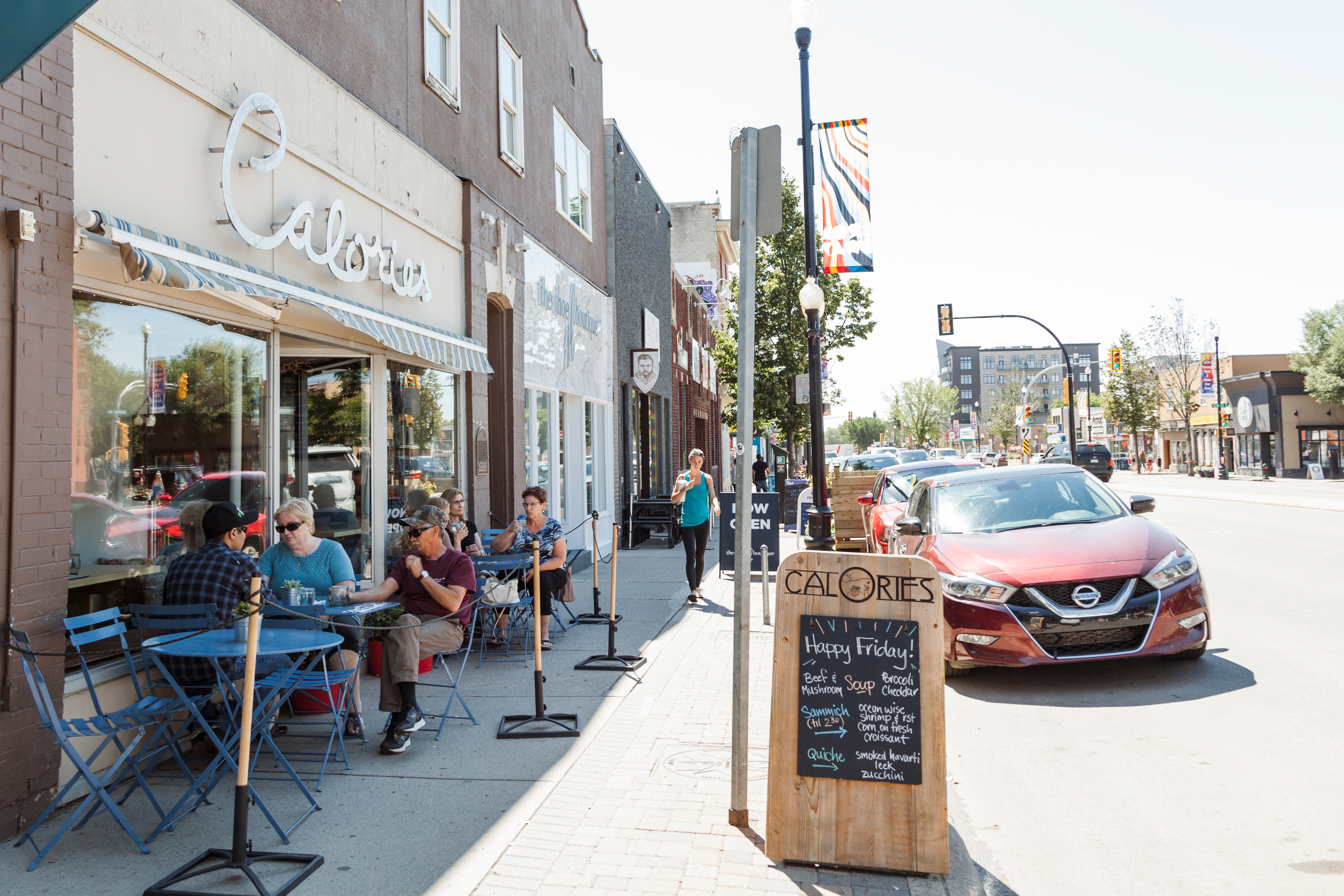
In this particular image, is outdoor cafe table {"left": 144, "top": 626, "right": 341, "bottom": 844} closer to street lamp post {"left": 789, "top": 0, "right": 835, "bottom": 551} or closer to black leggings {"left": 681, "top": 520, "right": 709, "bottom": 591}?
black leggings {"left": 681, "top": 520, "right": 709, "bottom": 591}

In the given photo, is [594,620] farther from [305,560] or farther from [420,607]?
[305,560]

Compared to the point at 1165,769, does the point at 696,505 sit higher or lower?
higher

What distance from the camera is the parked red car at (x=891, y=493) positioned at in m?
11.1

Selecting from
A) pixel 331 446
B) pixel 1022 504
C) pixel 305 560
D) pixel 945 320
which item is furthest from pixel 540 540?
pixel 945 320

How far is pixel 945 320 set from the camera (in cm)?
3284

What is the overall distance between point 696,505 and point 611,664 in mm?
3516

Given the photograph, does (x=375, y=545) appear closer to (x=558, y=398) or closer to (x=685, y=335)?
(x=558, y=398)

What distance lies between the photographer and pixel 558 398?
1436 cm

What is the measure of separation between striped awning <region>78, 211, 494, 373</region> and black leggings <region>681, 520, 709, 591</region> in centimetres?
360

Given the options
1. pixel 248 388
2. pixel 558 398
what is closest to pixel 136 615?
pixel 248 388

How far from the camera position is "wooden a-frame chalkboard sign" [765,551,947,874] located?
3.68 m

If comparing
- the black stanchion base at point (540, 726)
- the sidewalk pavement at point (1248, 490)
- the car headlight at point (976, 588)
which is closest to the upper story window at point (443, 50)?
the black stanchion base at point (540, 726)

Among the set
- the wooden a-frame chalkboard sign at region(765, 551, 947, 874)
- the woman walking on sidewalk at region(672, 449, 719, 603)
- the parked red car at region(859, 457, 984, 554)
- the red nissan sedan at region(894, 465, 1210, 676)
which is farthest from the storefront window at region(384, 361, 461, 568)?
the wooden a-frame chalkboard sign at region(765, 551, 947, 874)

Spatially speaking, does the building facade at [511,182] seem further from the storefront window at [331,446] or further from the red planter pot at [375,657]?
the red planter pot at [375,657]
